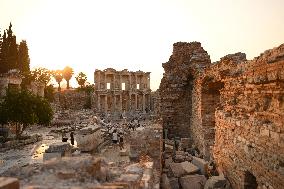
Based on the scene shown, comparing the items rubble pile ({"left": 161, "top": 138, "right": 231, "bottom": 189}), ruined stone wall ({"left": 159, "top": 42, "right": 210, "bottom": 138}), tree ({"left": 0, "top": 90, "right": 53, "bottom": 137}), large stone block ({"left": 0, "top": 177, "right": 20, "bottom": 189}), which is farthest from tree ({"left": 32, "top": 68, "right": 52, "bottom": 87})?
large stone block ({"left": 0, "top": 177, "right": 20, "bottom": 189})

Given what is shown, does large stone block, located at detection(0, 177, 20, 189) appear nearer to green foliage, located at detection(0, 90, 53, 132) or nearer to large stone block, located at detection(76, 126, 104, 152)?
large stone block, located at detection(76, 126, 104, 152)

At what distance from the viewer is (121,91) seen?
2292 inches

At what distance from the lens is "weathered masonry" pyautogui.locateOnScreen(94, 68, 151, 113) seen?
57406 mm

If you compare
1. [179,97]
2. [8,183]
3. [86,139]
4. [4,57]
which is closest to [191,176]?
[86,139]

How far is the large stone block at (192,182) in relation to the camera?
10141 millimetres

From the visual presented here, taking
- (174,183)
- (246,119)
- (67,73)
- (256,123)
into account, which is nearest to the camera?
(256,123)

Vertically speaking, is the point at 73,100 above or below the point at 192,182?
above

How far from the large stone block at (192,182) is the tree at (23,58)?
36.6 meters

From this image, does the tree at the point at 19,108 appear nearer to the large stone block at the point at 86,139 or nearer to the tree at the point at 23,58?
the large stone block at the point at 86,139

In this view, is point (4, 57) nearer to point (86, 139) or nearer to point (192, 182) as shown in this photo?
point (86, 139)

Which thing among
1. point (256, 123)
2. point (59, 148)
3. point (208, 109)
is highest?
point (208, 109)

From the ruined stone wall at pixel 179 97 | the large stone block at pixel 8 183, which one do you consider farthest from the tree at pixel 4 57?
the large stone block at pixel 8 183

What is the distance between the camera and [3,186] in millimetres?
3902

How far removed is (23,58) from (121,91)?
20106 mm
